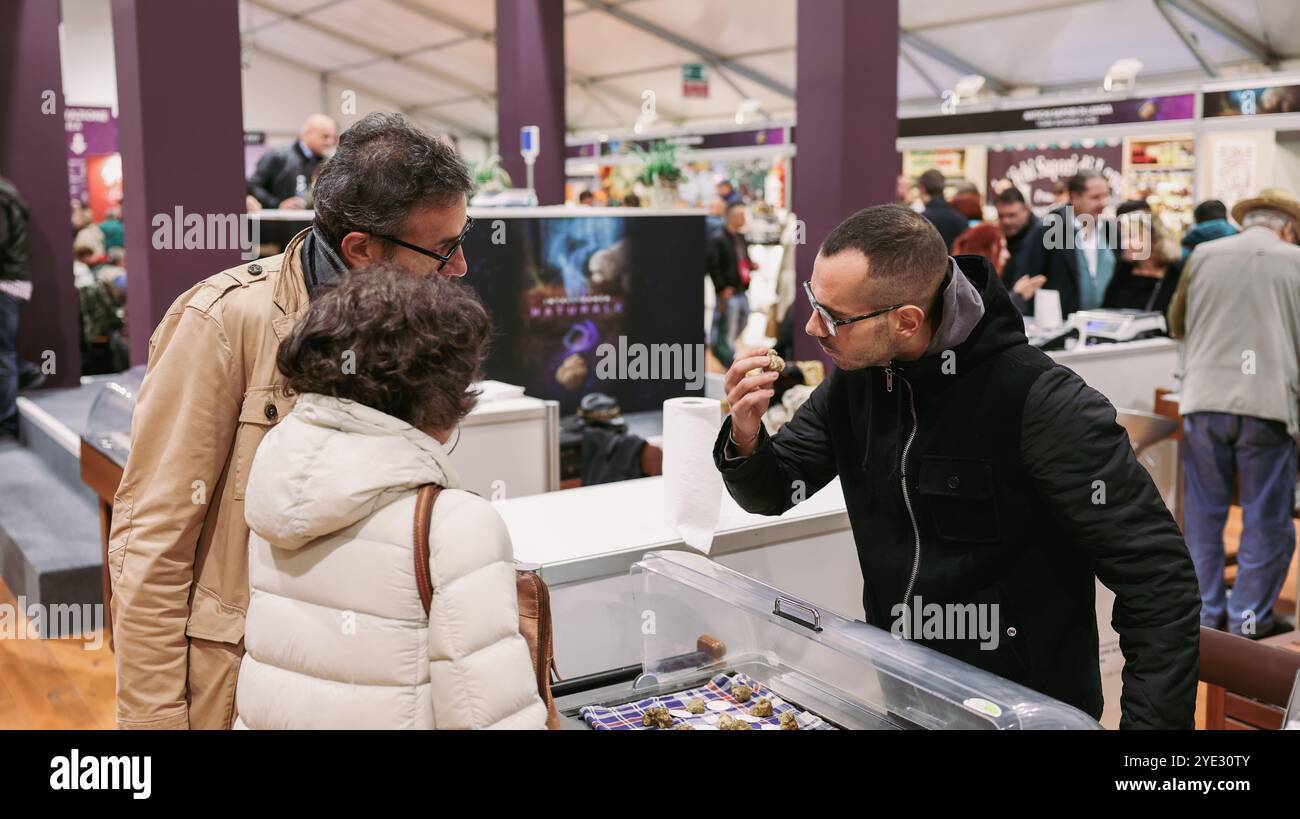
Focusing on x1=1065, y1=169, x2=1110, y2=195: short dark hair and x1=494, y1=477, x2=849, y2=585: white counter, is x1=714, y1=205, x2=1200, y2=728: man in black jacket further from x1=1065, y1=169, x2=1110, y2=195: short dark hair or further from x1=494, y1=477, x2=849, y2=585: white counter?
x1=1065, y1=169, x2=1110, y2=195: short dark hair

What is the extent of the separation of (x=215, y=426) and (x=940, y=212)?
6014 mm

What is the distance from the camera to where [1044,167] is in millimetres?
11141

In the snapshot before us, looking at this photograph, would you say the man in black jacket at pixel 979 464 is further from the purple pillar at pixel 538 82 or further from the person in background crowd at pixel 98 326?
the person in background crowd at pixel 98 326

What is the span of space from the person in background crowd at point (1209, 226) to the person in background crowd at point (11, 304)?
674cm

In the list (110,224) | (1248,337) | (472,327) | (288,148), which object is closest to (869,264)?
(472,327)

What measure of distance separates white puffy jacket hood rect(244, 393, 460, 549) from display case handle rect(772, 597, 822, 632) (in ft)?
2.24

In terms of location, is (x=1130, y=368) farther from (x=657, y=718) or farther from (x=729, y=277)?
(x=657, y=718)

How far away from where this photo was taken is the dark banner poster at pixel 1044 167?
10.4 m

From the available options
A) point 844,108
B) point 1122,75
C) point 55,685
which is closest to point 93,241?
point 55,685

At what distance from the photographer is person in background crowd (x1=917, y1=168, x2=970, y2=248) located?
6.91 meters

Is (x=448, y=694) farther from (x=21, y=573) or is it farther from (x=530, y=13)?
(x=530, y=13)

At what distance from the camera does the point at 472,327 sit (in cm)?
137

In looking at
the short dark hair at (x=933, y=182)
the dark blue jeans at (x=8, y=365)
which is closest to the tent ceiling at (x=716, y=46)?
the short dark hair at (x=933, y=182)
